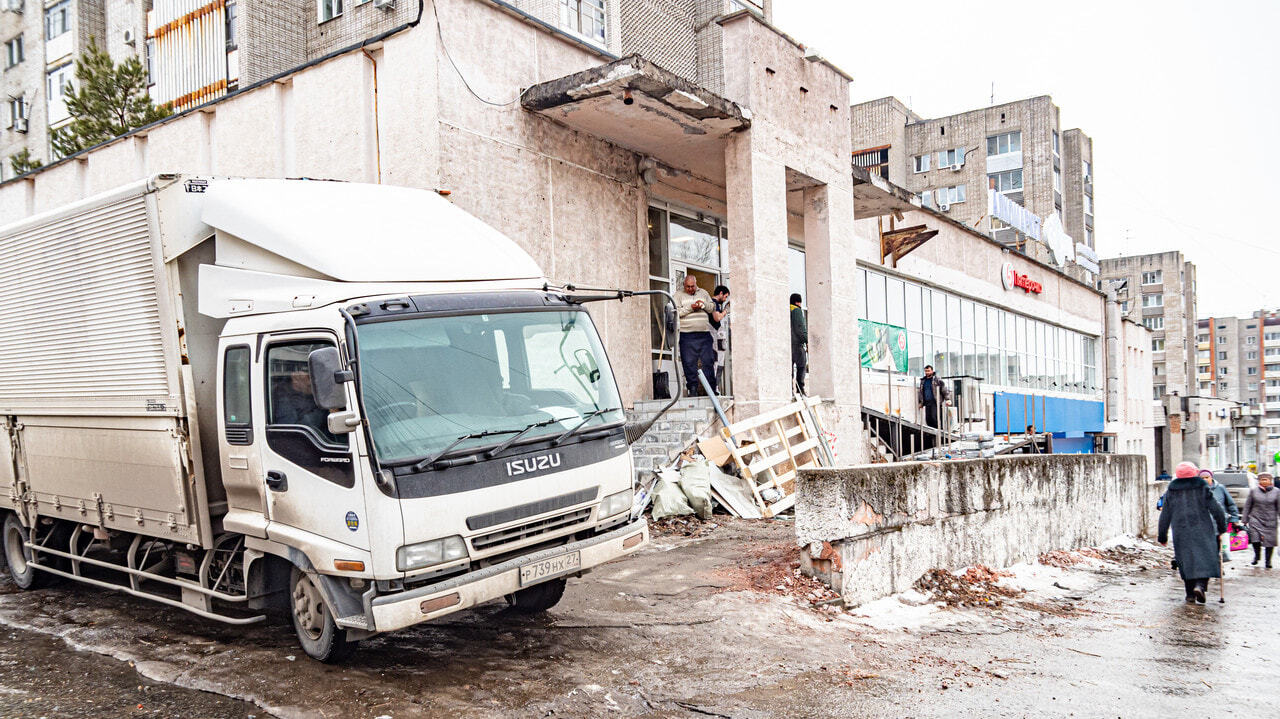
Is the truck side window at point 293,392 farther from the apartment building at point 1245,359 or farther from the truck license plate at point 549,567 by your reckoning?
the apartment building at point 1245,359

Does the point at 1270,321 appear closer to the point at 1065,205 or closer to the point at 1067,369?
the point at 1065,205

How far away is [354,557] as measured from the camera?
4762 millimetres

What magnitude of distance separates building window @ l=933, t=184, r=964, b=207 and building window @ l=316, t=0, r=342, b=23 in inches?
1557

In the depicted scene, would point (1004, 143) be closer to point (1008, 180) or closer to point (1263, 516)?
point (1008, 180)

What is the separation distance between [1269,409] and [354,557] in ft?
563

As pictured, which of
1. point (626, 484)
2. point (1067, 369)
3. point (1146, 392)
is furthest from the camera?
point (1146, 392)

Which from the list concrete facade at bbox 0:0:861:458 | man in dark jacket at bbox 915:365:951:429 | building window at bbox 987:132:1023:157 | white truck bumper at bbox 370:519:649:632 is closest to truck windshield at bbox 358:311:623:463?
white truck bumper at bbox 370:519:649:632

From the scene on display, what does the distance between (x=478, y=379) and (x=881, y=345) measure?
1716 centimetres

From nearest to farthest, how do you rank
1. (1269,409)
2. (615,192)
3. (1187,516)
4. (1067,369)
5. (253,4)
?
(1187,516), (615,192), (253,4), (1067,369), (1269,409)

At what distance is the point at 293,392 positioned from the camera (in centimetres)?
518

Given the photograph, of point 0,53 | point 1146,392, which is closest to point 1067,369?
point 1146,392

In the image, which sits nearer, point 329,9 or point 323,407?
point 323,407

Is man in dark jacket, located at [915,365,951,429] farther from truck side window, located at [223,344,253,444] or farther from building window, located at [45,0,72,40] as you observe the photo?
building window, located at [45,0,72,40]

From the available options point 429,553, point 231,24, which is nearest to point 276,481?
point 429,553
